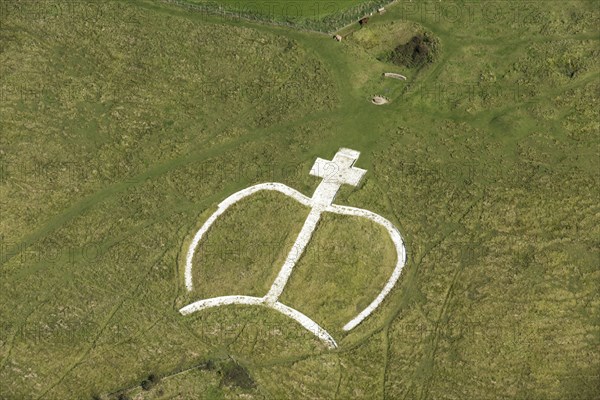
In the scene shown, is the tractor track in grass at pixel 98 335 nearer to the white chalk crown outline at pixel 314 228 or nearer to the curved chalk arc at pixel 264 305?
the white chalk crown outline at pixel 314 228

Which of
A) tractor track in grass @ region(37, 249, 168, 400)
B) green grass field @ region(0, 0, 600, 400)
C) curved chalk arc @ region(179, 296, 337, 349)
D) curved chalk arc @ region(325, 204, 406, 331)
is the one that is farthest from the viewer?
curved chalk arc @ region(325, 204, 406, 331)

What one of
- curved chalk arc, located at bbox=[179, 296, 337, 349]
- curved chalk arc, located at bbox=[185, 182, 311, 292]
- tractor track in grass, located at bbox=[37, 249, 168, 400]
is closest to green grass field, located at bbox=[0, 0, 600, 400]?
tractor track in grass, located at bbox=[37, 249, 168, 400]

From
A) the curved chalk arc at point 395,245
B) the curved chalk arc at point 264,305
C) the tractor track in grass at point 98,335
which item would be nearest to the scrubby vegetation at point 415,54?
the curved chalk arc at point 395,245

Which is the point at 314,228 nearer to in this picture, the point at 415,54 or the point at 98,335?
the point at 98,335

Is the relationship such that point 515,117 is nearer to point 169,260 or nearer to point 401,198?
point 401,198

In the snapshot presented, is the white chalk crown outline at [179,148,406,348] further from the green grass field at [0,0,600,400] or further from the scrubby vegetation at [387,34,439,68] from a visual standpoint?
the scrubby vegetation at [387,34,439,68]
